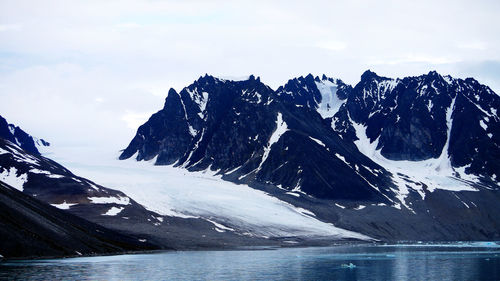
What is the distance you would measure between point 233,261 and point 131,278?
43053mm

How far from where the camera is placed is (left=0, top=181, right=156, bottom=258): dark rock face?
13850cm

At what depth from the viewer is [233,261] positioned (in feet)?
485

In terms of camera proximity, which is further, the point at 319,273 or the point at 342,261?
the point at 342,261

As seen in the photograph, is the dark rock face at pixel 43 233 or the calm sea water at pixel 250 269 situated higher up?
the dark rock face at pixel 43 233

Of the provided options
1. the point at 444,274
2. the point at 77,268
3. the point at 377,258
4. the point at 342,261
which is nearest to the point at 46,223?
the point at 77,268

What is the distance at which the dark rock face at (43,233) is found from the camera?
13850 cm

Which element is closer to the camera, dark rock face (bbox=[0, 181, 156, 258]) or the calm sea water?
the calm sea water

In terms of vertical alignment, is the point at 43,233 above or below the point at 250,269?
above

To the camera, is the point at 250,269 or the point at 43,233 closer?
the point at 250,269

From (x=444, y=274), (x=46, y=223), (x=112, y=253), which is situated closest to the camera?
(x=444, y=274)

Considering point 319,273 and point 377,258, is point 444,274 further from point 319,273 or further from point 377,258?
point 377,258

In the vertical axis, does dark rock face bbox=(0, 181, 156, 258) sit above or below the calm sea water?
above

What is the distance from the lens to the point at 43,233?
490ft

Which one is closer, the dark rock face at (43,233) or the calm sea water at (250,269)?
the calm sea water at (250,269)
